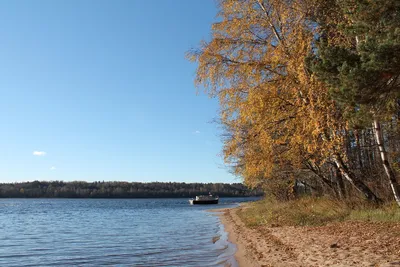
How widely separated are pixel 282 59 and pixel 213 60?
109 inches

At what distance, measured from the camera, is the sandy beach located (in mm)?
9469

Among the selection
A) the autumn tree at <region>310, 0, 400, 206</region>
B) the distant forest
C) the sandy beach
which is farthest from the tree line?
the distant forest

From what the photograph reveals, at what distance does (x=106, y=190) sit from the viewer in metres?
173

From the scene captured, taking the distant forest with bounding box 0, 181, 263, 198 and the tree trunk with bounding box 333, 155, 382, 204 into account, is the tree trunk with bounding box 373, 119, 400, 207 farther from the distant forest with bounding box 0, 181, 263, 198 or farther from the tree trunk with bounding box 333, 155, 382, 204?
the distant forest with bounding box 0, 181, 263, 198

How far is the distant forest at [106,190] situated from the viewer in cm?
16450

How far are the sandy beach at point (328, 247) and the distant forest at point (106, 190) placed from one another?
142376mm

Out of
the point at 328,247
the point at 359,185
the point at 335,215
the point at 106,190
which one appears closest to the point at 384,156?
the point at 359,185

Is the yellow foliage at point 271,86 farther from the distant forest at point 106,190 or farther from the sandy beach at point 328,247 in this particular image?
the distant forest at point 106,190

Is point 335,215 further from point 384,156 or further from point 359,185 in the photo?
point 384,156

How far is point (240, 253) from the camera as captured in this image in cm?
1387

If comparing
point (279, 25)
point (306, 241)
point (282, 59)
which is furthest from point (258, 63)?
point (306, 241)

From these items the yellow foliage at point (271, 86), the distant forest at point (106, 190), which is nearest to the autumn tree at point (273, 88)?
the yellow foliage at point (271, 86)

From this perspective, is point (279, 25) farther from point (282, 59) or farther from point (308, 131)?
point (308, 131)

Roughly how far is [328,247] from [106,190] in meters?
170
